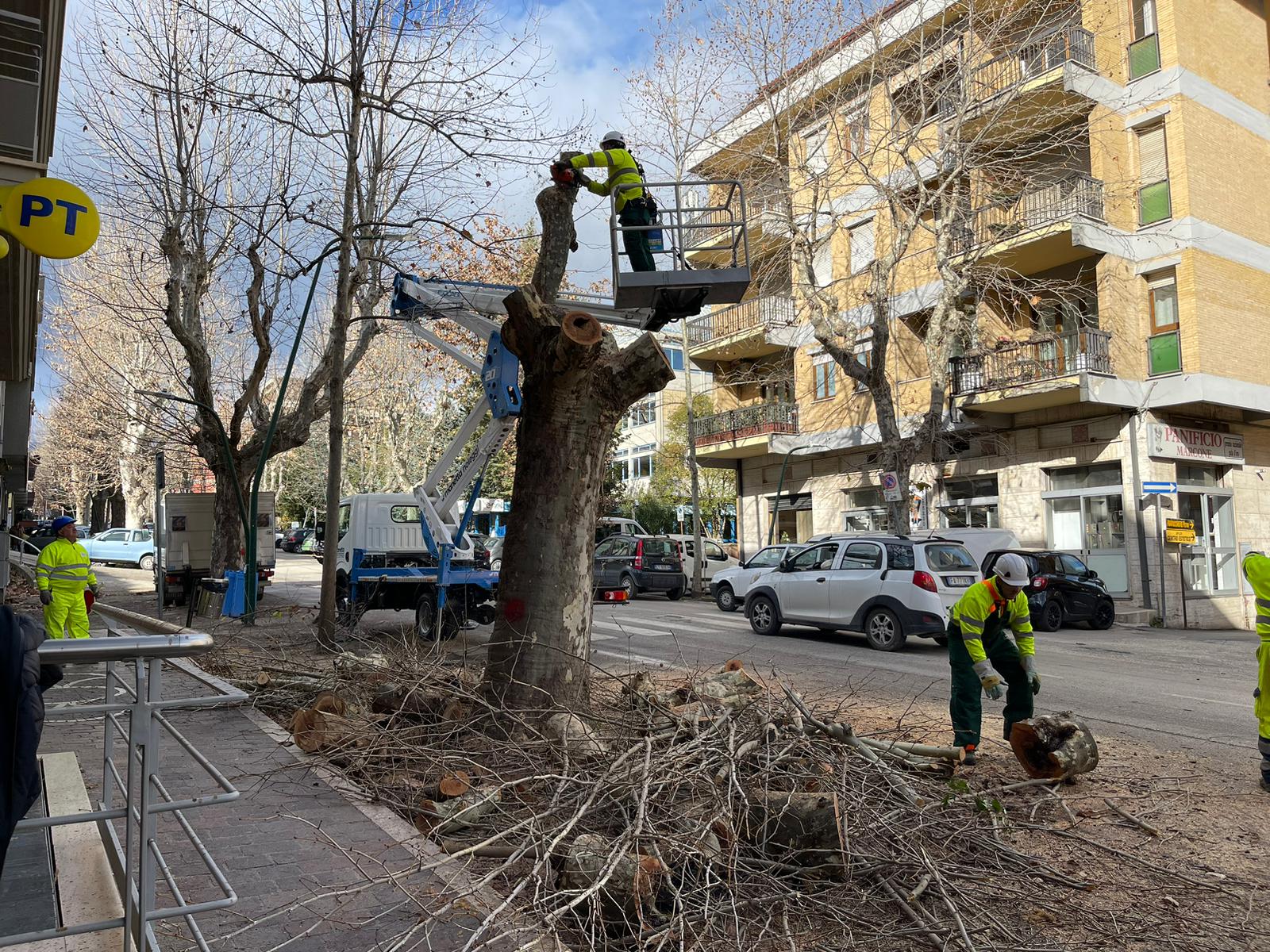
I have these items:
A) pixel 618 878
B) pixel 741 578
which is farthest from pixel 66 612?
pixel 741 578

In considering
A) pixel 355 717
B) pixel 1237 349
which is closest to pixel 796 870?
pixel 355 717

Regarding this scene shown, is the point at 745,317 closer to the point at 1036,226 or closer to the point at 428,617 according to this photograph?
the point at 1036,226

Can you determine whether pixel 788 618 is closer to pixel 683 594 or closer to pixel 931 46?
pixel 683 594

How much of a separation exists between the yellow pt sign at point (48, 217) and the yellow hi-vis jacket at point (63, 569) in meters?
4.29

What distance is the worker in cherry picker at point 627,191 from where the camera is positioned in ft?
25.9

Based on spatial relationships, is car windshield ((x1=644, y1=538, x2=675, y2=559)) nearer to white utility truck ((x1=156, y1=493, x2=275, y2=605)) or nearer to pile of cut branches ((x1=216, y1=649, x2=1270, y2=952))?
white utility truck ((x1=156, y1=493, x2=275, y2=605))

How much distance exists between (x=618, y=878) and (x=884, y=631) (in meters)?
10.6

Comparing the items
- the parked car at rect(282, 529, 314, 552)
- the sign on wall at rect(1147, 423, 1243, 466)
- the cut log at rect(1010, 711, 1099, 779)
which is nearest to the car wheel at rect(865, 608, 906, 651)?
the cut log at rect(1010, 711, 1099, 779)

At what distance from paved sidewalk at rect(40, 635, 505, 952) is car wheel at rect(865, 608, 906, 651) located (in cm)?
940

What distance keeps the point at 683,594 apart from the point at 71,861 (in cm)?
2098

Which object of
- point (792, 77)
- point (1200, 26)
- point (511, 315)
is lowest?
point (511, 315)

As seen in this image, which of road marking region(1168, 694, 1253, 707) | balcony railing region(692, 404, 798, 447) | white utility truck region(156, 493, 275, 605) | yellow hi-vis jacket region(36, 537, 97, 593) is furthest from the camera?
balcony railing region(692, 404, 798, 447)

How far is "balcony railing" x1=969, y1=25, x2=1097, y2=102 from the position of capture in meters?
20.3

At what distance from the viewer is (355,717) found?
6.50 meters
